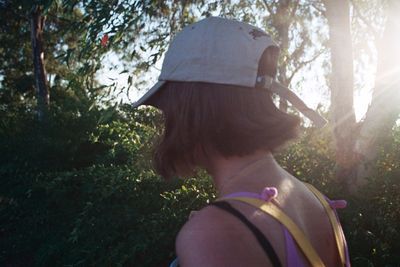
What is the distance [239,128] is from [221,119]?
0.06 meters

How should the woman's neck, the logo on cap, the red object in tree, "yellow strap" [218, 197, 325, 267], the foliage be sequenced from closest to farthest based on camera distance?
"yellow strap" [218, 197, 325, 267]
the woman's neck
the logo on cap
the foliage
the red object in tree

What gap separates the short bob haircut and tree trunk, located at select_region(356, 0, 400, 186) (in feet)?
12.2

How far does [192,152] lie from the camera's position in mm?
1364

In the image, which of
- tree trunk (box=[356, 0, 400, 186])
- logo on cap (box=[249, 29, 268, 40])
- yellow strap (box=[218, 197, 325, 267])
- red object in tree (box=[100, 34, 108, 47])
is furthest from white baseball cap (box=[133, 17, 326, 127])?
tree trunk (box=[356, 0, 400, 186])

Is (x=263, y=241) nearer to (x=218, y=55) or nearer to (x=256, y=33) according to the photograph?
(x=218, y=55)

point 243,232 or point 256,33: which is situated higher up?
point 256,33

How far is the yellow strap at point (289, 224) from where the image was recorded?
3.53 ft

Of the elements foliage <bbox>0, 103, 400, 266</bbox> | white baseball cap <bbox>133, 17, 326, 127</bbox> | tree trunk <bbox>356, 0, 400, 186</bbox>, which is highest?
white baseball cap <bbox>133, 17, 326, 127</bbox>

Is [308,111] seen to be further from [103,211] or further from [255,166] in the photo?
[103,211]

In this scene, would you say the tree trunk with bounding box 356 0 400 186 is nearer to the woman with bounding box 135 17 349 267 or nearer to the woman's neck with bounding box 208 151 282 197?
the woman with bounding box 135 17 349 267

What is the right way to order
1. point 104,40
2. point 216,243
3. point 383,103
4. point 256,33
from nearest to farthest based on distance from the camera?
point 216,243 → point 256,33 → point 104,40 → point 383,103

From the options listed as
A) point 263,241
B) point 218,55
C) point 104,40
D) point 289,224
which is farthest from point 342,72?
point 263,241

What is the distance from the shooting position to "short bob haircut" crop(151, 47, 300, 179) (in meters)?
1.26

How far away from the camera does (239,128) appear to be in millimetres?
1265
